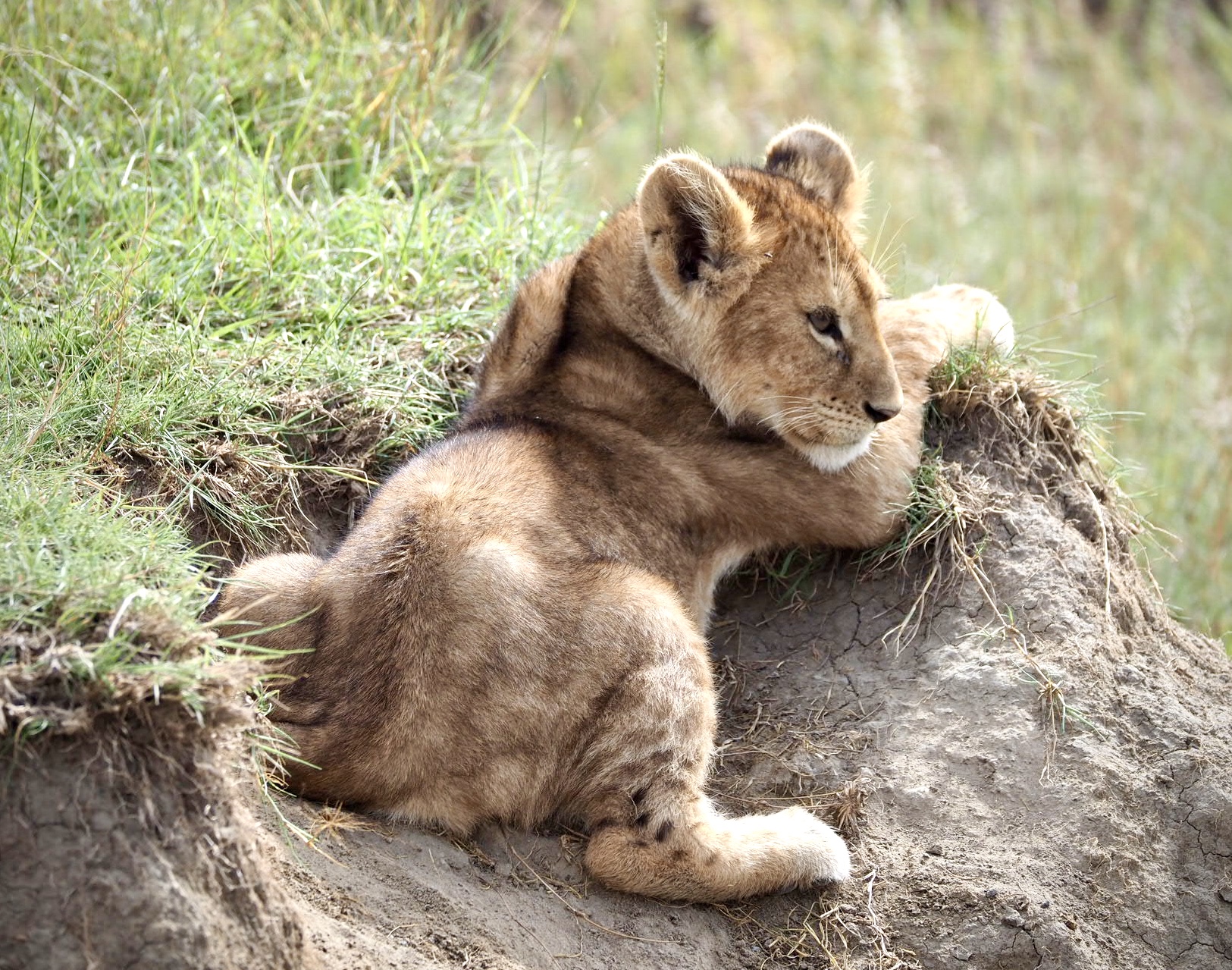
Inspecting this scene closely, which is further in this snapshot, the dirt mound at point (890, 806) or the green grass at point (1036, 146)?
the green grass at point (1036, 146)

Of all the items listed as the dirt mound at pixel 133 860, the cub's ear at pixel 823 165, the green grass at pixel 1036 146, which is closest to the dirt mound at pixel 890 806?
the dirt mound at pixel 133 860

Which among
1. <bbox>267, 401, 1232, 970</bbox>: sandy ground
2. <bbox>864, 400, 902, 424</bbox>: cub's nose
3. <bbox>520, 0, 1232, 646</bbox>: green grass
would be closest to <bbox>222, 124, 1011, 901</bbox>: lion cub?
<bbox>864, 400, 902, 424</bbox>: cub's nose

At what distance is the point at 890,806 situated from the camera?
14.4 ft

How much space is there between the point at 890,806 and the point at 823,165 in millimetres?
2589

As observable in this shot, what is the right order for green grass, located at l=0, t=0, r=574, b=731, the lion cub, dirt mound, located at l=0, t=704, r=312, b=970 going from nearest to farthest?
dirt mound, located at l=0, t=704, r=312, b=970
green grass, located at l=0, t=0, r=574, b=731
the lion cub

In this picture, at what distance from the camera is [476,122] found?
7.11m

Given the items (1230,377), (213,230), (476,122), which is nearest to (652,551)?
(213,230)

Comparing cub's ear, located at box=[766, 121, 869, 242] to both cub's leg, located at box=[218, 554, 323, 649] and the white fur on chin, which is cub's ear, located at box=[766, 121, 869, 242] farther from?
cub's leg, located at box=[218, 554, 323, 649]

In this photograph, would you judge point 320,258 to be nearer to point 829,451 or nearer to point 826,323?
point 826,323

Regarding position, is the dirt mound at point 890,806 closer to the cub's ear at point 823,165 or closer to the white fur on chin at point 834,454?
the white fur on chin at point 834,454

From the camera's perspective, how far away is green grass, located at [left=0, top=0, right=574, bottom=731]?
376cm

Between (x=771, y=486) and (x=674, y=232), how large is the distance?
102 cm

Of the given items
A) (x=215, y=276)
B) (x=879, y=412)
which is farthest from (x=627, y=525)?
(x=215, y=276)

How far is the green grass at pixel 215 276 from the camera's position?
3762 millimetres
